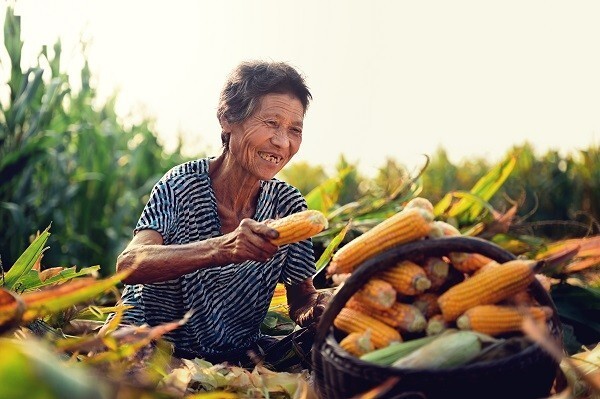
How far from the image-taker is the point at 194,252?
2.77 meters

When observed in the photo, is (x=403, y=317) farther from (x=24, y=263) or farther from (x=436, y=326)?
(x=24, y=263)

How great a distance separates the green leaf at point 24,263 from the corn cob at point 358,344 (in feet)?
4.52

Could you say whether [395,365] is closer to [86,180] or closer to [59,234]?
[59,234]

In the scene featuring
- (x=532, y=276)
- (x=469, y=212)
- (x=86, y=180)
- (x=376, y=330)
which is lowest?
(x=86, y=180)

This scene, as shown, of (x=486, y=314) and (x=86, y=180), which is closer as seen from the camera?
(x=486, y=314)

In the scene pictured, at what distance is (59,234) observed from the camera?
6.80 metres

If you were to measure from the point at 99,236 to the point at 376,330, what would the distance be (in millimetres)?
5789

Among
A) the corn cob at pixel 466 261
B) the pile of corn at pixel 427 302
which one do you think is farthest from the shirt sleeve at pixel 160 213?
the corn cob at pixel 466 261

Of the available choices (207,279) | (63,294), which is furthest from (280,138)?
(63,294)

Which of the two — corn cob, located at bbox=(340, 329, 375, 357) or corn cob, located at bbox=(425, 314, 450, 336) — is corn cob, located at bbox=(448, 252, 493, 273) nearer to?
corn cob, located at bbox=(425, 314, 450, 336)

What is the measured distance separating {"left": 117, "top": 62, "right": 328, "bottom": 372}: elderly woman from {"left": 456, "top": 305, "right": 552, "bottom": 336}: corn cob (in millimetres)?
1125

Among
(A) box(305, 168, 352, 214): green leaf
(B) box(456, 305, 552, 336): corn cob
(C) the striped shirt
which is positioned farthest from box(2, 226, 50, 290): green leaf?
(A) box(305, 168, 352, 214): green leaf

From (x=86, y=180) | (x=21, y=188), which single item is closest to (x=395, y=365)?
(x=21, y=188)

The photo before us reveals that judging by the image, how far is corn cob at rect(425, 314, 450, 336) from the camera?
216 cm
